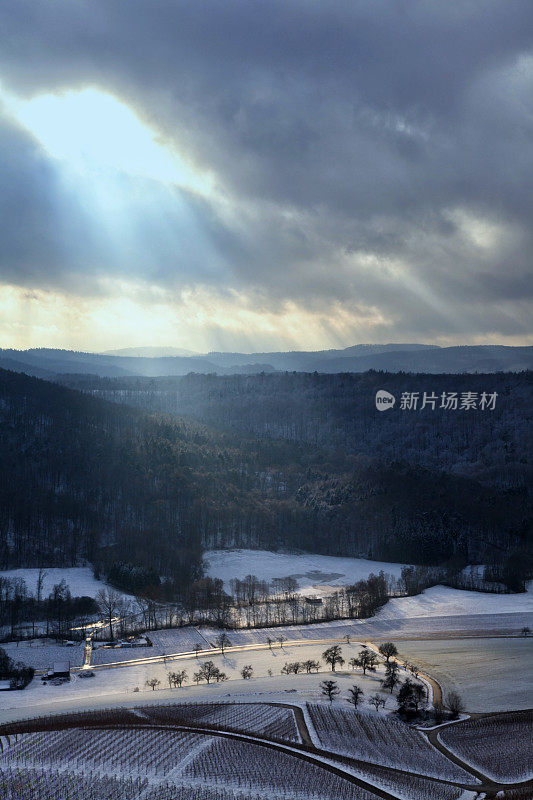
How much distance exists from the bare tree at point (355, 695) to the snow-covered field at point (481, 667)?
35.7ft

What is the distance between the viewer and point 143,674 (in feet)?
285

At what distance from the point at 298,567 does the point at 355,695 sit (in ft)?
285

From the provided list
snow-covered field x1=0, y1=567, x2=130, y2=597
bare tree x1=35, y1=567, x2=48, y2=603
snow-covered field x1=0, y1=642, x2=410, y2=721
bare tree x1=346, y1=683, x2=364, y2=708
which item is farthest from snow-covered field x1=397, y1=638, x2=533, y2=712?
bare tree x1=35, y1=567, x2=48, y2=603

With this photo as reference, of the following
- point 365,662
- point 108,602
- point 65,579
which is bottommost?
point 65,579

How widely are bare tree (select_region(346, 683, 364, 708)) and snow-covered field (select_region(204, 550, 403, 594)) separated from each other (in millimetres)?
61126

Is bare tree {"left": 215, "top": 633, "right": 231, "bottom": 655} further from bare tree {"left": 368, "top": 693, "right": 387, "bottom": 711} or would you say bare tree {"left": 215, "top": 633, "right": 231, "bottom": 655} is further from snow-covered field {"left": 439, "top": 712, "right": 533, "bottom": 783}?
snow-covered field {"left": 439, "top": 712, "right": 533, "bottom": 783}

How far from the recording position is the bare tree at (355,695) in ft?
232

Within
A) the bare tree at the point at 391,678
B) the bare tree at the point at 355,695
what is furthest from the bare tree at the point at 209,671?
the bare tree at the point at 391,678

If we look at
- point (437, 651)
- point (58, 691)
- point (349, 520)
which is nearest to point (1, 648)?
point (58, 691)

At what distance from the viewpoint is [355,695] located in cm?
7125

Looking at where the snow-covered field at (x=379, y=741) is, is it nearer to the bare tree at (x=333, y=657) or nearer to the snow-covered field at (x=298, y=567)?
the bare tree at (x=333, y=657)

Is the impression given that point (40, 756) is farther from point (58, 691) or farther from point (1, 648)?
point (1, 648)

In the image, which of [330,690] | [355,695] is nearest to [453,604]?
[330,690]

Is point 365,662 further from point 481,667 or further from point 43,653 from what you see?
point 43,653
